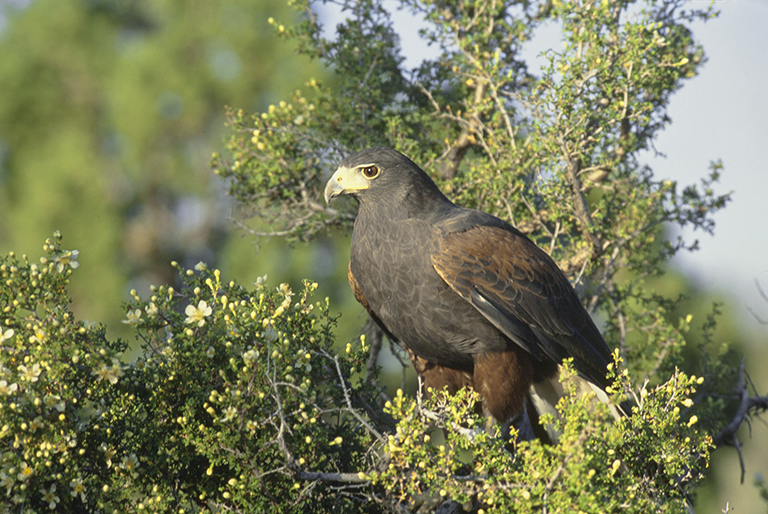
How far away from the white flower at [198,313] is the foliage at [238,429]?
1 centimetres

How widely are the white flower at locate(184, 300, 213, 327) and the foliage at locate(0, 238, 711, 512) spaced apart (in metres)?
0.01

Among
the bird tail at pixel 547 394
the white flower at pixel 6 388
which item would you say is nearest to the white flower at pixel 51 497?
the white flower at pixel 6 388

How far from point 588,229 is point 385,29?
2.42 meters

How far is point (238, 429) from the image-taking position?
2.82 meters

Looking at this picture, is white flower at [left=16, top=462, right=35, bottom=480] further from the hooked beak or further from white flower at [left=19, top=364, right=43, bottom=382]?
the hooked beak

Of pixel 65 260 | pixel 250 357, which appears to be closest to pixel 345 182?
pixel 250 357

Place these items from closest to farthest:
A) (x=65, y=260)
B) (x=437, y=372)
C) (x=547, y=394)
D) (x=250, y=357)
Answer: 1. (x=250, y=357)
2. (x=65, y=260)
3. (x=437, y=372)
4. (x=547, y=394)

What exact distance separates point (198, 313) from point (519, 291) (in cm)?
188

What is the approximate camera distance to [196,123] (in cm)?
1553

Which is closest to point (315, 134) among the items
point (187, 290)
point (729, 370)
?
point (187, 290)

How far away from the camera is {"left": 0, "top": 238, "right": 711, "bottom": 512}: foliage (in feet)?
8.16

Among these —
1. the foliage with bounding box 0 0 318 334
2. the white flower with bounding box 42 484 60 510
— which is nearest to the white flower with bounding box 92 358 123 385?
the white flower with bounding box 42 484 60 510

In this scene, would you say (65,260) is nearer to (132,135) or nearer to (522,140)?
(522,140)

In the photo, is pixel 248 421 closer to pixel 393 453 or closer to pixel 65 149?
pixel 393 453
